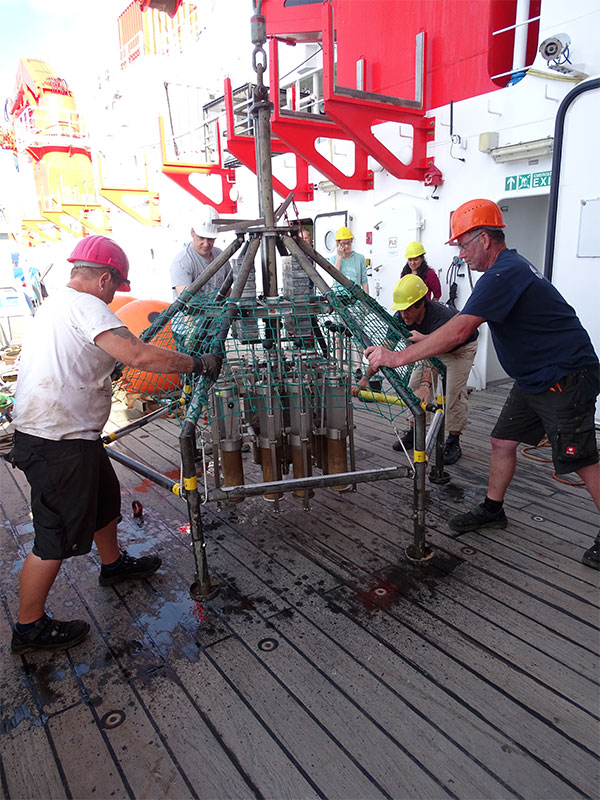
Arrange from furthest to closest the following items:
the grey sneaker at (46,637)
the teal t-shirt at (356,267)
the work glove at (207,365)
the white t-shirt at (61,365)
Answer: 1. the teal t-shirt at (356,267)
2. the work glove at (207,365)
3. the grey sneaker at (46,637)
4. the white t-shirt at (61,365)

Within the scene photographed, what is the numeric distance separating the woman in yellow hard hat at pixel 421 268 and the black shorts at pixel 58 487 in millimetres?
4526

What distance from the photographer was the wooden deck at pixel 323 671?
1.78 m

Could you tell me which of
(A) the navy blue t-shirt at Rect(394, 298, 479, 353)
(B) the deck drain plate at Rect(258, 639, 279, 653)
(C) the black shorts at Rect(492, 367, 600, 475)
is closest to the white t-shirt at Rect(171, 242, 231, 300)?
(A) the navy blue t-shirt at Rect(394, 298, 479, 353)

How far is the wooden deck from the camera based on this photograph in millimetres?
1781

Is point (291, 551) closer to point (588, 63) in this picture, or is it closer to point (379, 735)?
point (379, 735)

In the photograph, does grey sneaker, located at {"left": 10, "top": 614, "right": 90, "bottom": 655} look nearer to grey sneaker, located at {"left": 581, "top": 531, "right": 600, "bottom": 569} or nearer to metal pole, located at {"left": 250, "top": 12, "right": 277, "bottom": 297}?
metal pole, located at {"left": 250, "top": 12, "right": 277, "bottom": 297}

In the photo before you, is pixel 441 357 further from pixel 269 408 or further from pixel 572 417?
pixel 269 408

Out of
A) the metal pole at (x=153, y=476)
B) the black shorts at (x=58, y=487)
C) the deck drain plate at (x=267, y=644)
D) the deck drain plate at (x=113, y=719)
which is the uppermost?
the black shorts at (x=58, y=487)

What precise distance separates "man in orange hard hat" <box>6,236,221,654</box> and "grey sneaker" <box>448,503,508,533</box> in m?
1.93

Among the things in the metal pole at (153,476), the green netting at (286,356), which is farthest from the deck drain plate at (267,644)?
the green netting at (286,356)

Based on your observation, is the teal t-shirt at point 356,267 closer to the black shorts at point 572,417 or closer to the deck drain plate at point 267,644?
the black shorts at point 572,417

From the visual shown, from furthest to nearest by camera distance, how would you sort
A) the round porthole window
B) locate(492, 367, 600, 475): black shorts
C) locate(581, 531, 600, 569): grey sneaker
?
the round porthole window < locate(581, 531, 600, 569): grey sneaker < locate(492, 367, 600, 475): black shorts

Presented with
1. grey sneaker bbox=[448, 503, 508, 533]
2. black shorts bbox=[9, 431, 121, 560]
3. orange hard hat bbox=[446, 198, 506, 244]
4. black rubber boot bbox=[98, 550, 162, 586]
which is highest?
orange hard hat bbox=[446, 198, 506, 244]

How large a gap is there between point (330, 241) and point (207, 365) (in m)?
6.59
